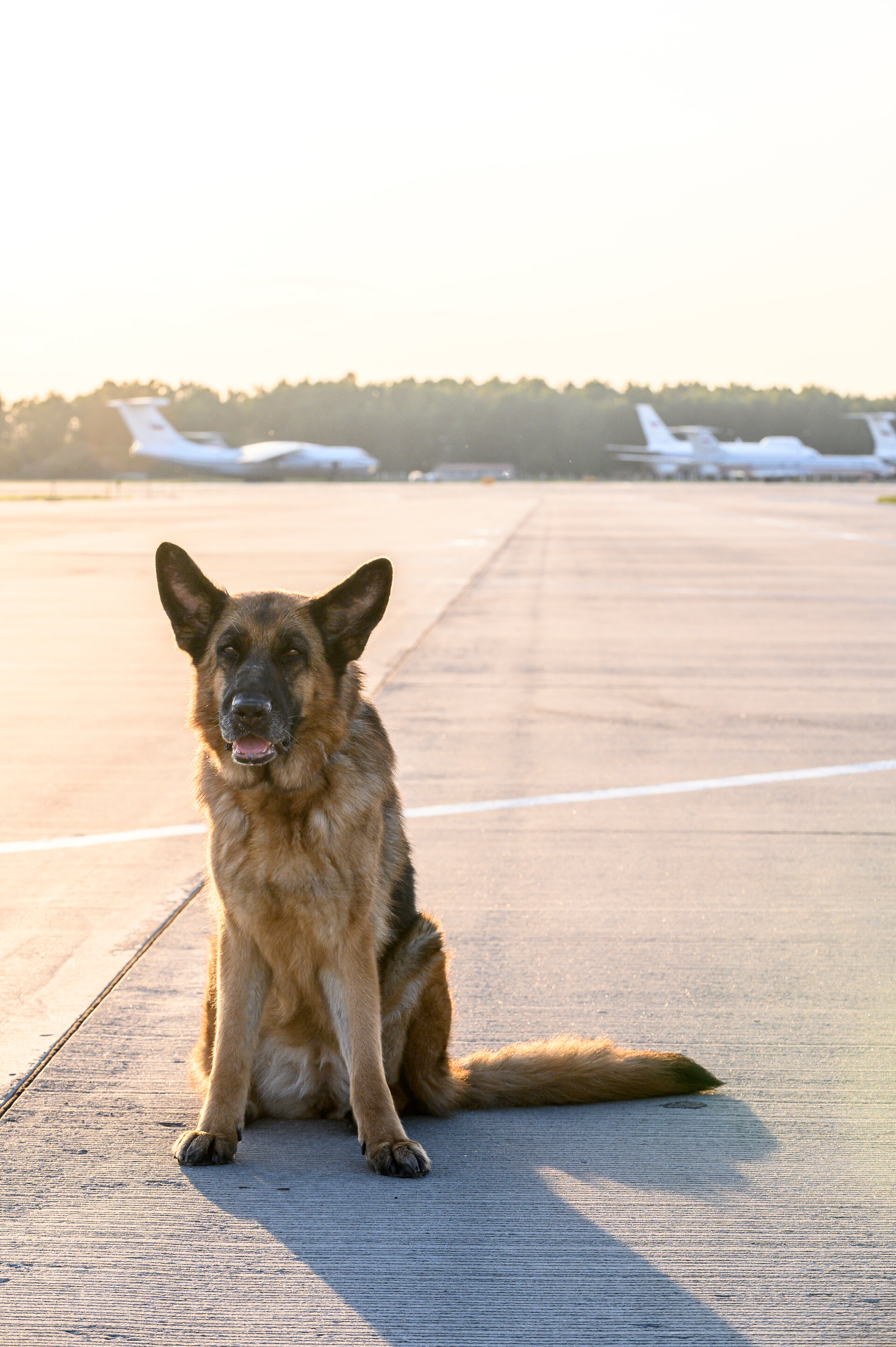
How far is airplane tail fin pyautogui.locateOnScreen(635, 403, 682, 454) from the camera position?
512ft

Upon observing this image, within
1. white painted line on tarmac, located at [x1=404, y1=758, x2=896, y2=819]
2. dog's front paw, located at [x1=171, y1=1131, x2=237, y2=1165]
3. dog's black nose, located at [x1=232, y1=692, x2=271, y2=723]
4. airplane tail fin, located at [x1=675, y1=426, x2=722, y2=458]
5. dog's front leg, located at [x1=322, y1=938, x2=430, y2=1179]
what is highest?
airplane tail fin, located at [x1=675, y1=426, x2=722, y2=458]

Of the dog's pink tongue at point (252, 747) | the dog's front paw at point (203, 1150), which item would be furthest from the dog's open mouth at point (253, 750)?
the dog's front paw at point (203, 1150)

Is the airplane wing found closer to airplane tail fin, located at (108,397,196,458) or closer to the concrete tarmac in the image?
airplane tail fin, located at (108,397,196,458)

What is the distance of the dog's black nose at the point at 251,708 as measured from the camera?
378 cm

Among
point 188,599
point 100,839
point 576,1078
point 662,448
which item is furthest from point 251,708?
point 662,448

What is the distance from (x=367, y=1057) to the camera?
3898mm

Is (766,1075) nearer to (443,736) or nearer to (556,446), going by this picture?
(443,736)

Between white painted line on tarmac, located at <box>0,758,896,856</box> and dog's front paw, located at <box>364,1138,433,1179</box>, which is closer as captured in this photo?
dog's front paw, located at <box>364,1138,433,1179</box>

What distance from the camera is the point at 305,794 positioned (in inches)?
155

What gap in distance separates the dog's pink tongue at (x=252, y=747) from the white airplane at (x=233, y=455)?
137 meters

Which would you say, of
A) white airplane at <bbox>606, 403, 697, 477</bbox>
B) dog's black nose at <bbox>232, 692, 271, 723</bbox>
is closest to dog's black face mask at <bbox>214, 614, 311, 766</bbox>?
dog's black nose at <bbox>232, 692, 271, 723</bbox>

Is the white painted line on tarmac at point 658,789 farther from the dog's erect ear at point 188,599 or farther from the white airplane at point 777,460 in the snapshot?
the white airplane at point 777,460

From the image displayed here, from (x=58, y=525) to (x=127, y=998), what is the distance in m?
42.3

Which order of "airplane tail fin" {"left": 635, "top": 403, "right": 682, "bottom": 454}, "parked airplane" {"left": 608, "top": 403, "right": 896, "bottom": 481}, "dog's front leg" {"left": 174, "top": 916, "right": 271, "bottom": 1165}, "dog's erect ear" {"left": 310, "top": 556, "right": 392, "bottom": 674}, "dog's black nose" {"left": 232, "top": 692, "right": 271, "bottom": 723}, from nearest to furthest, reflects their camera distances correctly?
"dog's black nose" {"left": 232, "top": 692, "right": 271, "bottom": 723} < "dog's front leg" {"left": 174, "top": 916, "right": 271, "bottom": 1165} < "dog's erect ear" {"left": 310, "top": 556, "right": 392, "bottom": 674} < "parked airplane" {"left": 608, "top": 403, "right": 896, "bottom": 481} < "airplane tail fin" {"left": 635, "top": 403, "right": 682, "bottom": 454}
